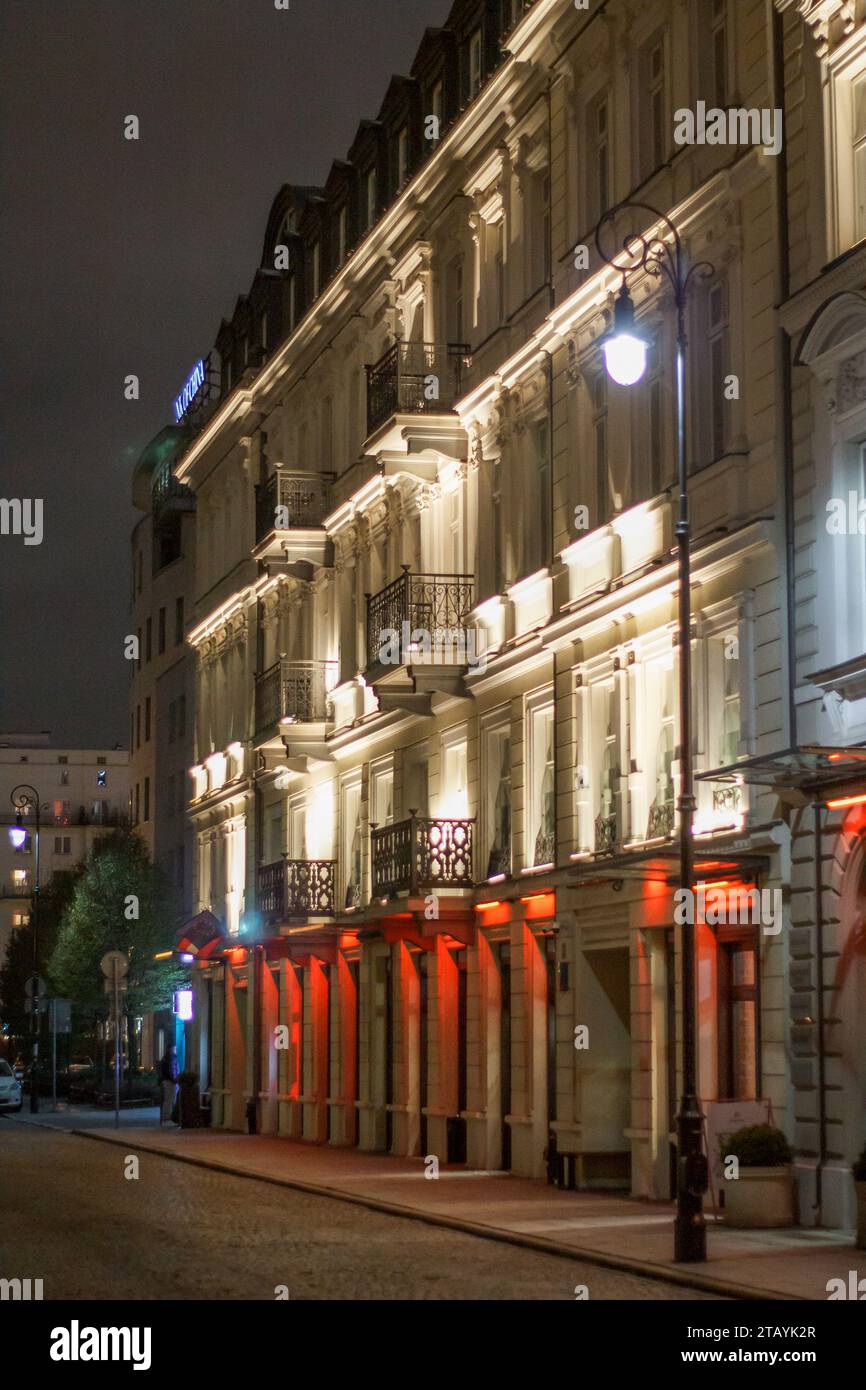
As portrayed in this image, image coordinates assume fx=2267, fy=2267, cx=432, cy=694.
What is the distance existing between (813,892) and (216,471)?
3381 centimetres

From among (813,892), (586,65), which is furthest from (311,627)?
(813,892)

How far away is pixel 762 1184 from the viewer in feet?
71.0

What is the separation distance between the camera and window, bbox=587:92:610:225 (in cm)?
2869

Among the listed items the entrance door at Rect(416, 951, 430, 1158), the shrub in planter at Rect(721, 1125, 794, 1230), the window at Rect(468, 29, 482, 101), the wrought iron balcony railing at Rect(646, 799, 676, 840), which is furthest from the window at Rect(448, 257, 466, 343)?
the shrub in planter at Rect(721, 1125, 794, 1230)

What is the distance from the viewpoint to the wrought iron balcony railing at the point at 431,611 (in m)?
33.2

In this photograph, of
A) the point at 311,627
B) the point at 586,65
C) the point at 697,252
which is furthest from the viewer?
the point at 311,627

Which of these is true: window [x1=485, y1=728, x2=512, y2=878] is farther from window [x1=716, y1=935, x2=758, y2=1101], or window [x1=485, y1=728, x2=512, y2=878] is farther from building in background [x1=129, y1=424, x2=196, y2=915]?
building in background [x1=129, y1=424, x2=196, y2=915]

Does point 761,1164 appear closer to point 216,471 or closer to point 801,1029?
point 801,1029

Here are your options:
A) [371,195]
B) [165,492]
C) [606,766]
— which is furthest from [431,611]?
[165,492]

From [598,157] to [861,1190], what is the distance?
1512cm

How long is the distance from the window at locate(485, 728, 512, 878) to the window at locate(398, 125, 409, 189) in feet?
34.9

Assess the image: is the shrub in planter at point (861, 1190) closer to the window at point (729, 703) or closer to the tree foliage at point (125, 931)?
the window at point (729, 703)

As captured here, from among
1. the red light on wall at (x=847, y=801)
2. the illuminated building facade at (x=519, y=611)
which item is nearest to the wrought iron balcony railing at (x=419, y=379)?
the illuminated building facade at (x=519, y=611)

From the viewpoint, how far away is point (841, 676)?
839 inches
